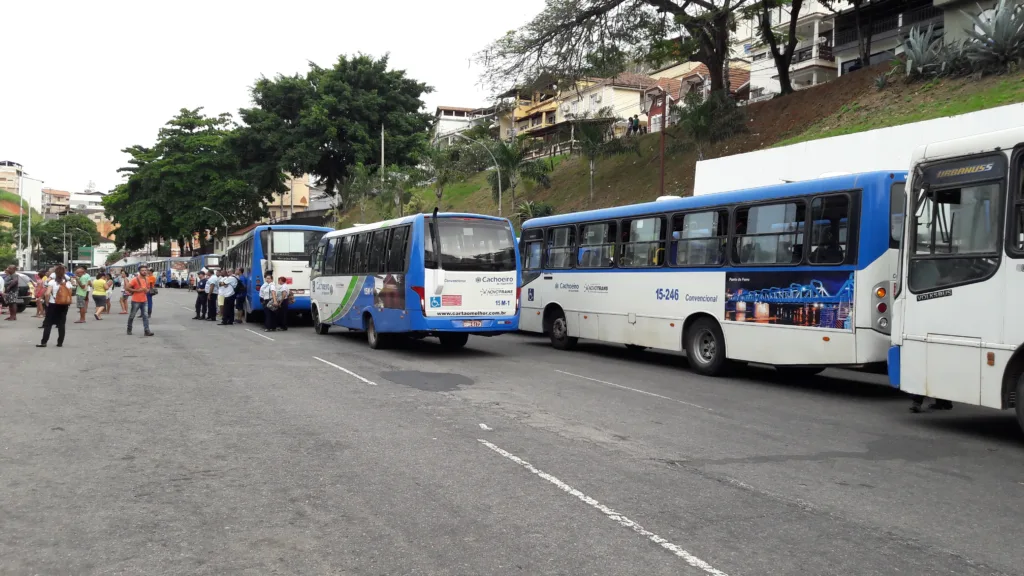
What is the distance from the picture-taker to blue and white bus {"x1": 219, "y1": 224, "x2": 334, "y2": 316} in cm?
2416

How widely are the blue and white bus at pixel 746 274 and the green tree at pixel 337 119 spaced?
49.1 metres

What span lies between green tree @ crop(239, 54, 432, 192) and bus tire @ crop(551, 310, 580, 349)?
47759 mm

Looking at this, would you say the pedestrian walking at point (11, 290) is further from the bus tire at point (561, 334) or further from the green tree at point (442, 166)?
the green tree at point (442, 166)

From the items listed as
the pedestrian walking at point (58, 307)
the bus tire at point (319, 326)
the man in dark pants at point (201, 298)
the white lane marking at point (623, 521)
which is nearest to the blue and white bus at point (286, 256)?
the bus tire at point (319, 326)

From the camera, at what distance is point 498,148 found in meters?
45.8

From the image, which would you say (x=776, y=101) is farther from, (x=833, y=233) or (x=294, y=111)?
(x=294, y=111)

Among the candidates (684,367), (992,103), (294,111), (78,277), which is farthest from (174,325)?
(294,111)

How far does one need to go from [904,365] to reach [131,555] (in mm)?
7965

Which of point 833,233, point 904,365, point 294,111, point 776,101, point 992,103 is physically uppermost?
point 294,111

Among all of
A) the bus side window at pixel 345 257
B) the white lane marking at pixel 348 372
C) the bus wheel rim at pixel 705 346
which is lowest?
the white lane marking at pixel 348 372

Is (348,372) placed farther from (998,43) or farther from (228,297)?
(998,43)

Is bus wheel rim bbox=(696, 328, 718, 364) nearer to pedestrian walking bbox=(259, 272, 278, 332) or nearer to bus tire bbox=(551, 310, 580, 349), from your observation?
bus tire bbox=(551, 310, 580, 349)

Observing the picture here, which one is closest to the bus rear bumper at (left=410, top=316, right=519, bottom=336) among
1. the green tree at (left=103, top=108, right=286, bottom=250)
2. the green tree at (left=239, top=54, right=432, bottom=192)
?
the green tree at (left=239, top=54, right=432, bottom=192)

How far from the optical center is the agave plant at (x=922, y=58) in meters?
30.3
